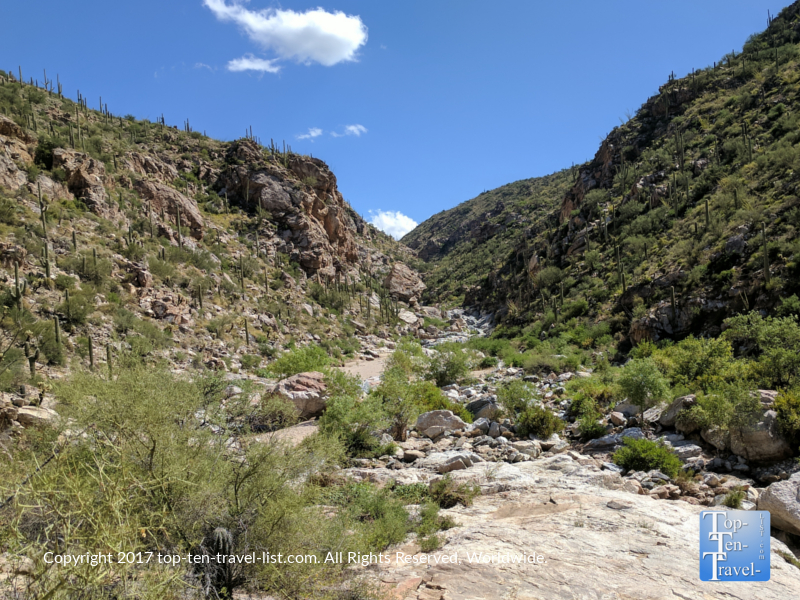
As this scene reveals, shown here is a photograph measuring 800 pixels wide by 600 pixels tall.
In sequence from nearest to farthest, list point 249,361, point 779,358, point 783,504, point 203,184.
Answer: point 783,504 < point 779,358 < point 249,361 < point 203,184

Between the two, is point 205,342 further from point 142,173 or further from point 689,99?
point 689,99

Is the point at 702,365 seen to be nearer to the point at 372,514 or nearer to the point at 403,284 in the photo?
the point at 372,514

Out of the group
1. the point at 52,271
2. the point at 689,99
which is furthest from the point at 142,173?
the point at 689,99

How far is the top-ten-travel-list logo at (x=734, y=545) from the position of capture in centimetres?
458

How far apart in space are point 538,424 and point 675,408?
3205 mm

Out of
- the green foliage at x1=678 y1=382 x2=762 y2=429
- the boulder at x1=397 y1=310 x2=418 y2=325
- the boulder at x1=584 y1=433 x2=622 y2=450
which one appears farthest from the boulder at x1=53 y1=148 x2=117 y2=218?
the boulder at x1=397 y1=310 x2=418 y2=325

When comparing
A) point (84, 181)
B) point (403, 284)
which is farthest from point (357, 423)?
point (403, 284)

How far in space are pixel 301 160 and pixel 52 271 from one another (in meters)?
37.8

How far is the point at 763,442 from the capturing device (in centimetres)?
744

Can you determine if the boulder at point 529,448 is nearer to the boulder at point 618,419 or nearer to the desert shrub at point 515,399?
the boulder at point 618,419

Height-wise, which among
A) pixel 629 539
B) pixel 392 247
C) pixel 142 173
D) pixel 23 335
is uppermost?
pixel 392 247

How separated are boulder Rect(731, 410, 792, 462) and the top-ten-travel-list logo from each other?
2.39 meters

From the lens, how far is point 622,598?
395cm

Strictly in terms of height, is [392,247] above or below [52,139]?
above
